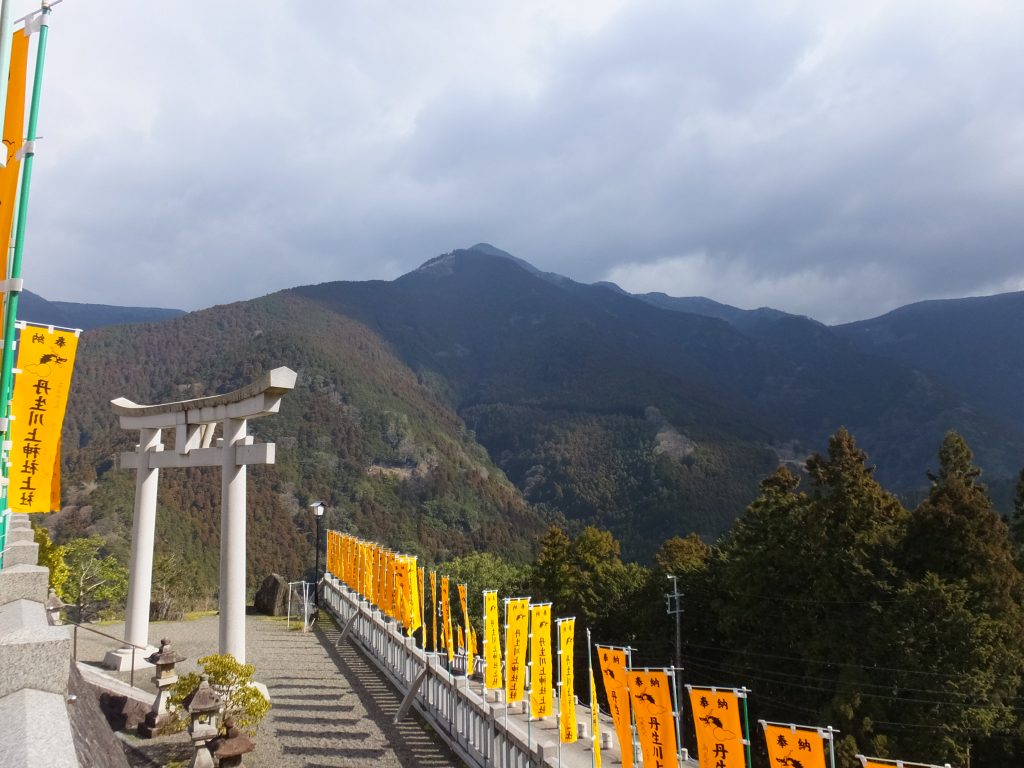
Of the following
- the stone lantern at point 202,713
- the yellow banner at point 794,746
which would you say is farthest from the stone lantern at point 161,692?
the yellow banner at point 794,746

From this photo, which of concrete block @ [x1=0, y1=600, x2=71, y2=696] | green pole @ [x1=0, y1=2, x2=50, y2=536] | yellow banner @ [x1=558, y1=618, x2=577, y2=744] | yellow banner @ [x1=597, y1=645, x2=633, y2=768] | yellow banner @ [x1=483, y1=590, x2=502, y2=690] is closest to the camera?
concrete block @ [x1=0, y1=600, x2=71, y2=696]

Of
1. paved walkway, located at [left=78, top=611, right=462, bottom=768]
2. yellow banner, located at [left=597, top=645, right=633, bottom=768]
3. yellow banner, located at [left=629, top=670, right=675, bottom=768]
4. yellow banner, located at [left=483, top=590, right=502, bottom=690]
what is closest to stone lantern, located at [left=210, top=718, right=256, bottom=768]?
paved walkway, located at [left=78, top=611, right=462, bottom=768]

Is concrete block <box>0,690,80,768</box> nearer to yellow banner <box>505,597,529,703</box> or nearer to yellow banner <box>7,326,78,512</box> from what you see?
yellow banner <box>7,326,78,512</box>

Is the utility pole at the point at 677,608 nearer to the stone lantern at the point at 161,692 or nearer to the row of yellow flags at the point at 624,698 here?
the row of yellow flags at the point at 624,698

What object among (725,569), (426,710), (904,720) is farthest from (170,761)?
(725,569)

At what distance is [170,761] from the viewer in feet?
34.5

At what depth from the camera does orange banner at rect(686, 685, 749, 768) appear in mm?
8055

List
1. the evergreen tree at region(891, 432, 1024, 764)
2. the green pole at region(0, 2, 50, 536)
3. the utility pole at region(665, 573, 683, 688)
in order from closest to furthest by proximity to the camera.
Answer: the green pole at region(0, 2, 50, 536), the evergreen tree at region(891, 432, 1024, 764), the utility pole at region(665, 573, 683, 688)

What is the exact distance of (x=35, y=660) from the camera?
11.5ft

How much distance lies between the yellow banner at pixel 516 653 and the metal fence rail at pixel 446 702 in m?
0.51

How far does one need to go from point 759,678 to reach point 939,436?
514 feet

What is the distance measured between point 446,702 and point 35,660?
34.7 feet

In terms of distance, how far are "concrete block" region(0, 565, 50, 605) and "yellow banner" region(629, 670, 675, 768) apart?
690 cm

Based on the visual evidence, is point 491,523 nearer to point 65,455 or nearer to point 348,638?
point 65,455
